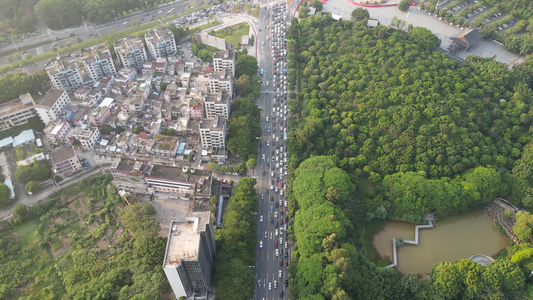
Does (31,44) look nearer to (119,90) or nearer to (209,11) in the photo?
(119,90)

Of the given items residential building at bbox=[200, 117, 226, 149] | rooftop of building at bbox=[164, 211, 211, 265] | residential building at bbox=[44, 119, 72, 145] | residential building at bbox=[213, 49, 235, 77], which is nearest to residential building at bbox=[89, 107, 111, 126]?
residential building at bbox=[44, 119, 72, 145]

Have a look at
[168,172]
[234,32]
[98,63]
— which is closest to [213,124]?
[168,172]

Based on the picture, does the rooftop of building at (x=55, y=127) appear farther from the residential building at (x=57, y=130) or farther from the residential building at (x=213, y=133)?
the residential building at (x=213, y=133)

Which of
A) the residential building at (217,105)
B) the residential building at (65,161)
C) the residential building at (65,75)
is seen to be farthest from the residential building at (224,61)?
the residential building at (65,161)

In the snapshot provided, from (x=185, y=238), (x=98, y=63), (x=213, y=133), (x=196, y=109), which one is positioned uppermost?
(x=98, y=63)

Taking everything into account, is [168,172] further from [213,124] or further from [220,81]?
[220,81]

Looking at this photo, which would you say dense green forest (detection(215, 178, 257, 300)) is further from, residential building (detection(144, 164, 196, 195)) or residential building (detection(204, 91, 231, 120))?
residential building (detection(204, 91, 231, 120))

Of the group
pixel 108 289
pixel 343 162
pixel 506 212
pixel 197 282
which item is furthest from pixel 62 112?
pixel 506 212
